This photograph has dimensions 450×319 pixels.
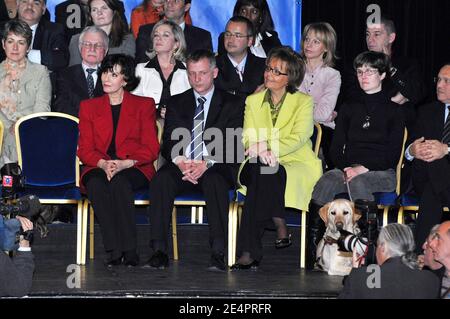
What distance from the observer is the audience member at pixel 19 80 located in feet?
28.7

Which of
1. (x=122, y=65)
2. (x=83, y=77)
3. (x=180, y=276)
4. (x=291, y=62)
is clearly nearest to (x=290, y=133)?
(x=291, y=62)

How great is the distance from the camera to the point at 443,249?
6.22 meters

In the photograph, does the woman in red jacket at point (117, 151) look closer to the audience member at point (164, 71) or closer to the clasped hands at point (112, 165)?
the clasped hands at point (112, 165)

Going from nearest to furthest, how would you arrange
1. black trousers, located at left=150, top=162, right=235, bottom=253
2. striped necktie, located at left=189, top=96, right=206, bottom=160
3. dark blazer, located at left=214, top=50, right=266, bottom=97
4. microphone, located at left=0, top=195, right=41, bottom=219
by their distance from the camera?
microphone, located at left=0, top=195, right=41, bottom=219 → black trousers, located at left=150, top=162, right=235, bottom=253 → striped necktie, located at left=189, top=96, right=206, bottom=160 → dark blazer, located at left=214, top=50, right=266, bottom=97

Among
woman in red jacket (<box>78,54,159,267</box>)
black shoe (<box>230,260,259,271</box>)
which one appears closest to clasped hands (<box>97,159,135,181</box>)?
woman in red jacket (<box>78,54,159,267</box>)

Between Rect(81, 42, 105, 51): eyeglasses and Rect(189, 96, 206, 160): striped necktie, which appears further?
Rect(81, 42, 105, 51): eyeglasses

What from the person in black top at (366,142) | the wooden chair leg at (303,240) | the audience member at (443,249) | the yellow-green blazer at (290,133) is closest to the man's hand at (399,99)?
the person in black top at (366,142)

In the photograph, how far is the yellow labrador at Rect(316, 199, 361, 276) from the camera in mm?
7867

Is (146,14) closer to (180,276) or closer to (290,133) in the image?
(290,133)

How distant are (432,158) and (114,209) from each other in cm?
206

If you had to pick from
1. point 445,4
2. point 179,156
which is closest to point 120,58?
point 179,156

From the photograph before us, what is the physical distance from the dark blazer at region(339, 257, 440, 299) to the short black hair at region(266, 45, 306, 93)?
8.82ft

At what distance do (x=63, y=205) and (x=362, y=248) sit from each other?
2.74 metres

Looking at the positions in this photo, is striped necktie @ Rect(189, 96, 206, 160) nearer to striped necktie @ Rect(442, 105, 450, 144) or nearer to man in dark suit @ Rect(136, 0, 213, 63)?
man in dark suit @ Rect(136, 0, 213, 63)
